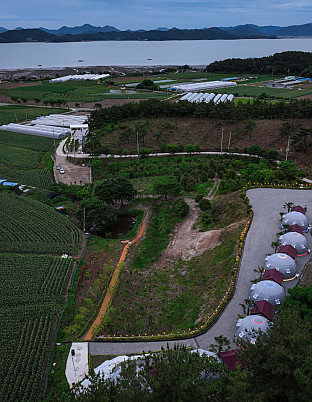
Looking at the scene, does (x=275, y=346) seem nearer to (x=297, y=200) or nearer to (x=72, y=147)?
(x=297, y=200)

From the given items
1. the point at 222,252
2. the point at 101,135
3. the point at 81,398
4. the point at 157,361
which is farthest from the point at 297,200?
the point at 101,135

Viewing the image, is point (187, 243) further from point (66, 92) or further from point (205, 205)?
point (66, 92)

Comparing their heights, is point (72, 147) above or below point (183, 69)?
below

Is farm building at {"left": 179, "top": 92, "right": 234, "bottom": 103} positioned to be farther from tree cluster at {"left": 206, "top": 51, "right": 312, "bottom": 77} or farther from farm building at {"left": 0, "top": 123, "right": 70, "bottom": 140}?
tree cluster at {"left": 206, "top": 51, "right": 312, "bottom": 77}

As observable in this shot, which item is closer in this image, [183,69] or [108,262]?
[108,262]

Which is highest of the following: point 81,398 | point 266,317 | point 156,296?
point 81,398

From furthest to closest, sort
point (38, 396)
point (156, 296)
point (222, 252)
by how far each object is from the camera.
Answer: point (222, 252) < point (156, 296) < point (38, 396)

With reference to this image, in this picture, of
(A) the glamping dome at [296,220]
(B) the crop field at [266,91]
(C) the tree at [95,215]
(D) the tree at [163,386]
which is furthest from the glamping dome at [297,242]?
(B) the crop field at [266,91]
